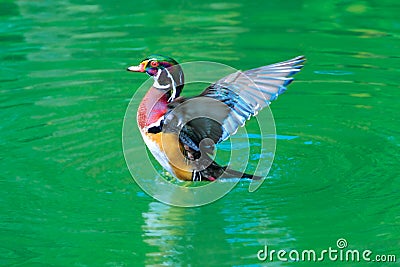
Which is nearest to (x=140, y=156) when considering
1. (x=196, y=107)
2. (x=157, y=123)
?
(x=157, y=123)

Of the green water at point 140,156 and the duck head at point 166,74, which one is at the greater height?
the duck head at point 166,74

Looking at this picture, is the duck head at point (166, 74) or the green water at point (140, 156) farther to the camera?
the duck head at point (166, 74)

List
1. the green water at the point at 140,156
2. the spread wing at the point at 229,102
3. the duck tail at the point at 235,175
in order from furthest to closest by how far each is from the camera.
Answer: the duck tail at the point at 235,175
the spread wing at the point at 229,102
the green water at the point at 140,156

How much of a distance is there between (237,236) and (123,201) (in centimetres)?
88

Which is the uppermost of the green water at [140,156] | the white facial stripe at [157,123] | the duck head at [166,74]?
the duck head at [166,74]

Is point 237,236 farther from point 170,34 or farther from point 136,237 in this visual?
point 170,34

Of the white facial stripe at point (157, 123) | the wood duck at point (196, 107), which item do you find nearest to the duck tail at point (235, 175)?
the wood duck at point (196, 107)

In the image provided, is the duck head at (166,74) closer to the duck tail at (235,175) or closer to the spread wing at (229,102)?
the spread wing at (229,102)

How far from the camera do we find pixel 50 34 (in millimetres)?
10438

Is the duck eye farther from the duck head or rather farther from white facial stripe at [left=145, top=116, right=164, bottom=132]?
white facial stripe at [left=145, top=116, right=164, bottom=132]

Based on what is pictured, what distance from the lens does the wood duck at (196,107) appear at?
5.86 meters

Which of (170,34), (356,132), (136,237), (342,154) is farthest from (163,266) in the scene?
(170,34)

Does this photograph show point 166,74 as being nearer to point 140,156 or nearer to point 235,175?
point 235,175

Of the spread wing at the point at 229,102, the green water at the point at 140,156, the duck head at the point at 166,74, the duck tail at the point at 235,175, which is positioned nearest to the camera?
the green water at the point at 140,156
